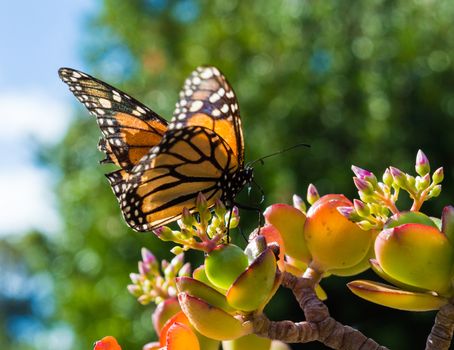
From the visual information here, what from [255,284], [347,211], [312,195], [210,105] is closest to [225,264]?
[255,284]

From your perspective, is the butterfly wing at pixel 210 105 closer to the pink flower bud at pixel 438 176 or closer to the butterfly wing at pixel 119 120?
the butterfly wing at pixel 119 120

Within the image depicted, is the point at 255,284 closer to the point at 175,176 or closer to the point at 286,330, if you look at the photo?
the point at 286,330

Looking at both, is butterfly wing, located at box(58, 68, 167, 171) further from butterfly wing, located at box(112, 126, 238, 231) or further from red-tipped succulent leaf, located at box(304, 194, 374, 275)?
red-tipped succulent leaf, located at box(304, 194, 374, 275)

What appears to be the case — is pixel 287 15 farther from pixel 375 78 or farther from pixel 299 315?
pixel 299 315

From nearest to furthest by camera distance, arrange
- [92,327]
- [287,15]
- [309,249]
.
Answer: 1. [309,249]
2. [92,327]
3. [287,15]

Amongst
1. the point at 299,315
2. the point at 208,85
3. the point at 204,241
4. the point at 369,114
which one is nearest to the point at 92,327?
the point at 299,315

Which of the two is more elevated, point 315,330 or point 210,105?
point 210,105

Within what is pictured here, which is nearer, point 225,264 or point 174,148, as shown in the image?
point 225,264
